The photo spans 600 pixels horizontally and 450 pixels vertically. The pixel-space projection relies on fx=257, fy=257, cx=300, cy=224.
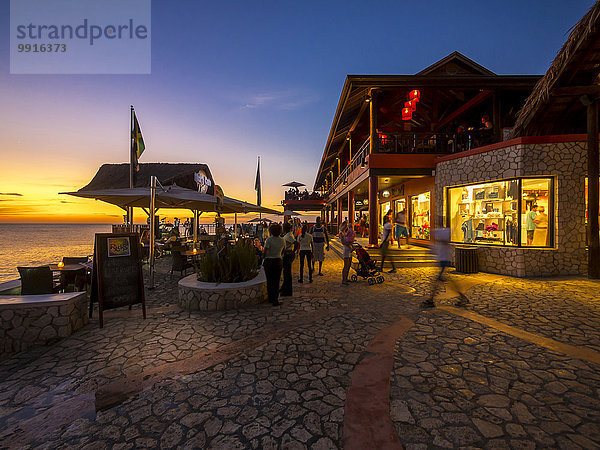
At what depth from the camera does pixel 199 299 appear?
202 inches

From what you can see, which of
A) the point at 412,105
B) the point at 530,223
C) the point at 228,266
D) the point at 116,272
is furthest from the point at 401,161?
the point at 116,272

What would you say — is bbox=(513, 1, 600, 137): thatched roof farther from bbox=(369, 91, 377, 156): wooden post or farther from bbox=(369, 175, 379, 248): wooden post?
bbox=(369, 175, 379, 248): wooden post

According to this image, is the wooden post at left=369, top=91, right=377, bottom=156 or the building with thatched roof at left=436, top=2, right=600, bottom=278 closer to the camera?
the building with thatched roof at left=436, top=2, right=600, bottom=278

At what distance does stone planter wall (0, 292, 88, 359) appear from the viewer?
11.8 feet

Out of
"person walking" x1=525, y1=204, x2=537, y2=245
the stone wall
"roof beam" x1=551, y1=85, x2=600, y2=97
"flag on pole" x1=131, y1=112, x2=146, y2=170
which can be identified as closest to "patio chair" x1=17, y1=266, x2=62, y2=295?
"flag on pole" x1=131, y1=112, x2=146, y2=170

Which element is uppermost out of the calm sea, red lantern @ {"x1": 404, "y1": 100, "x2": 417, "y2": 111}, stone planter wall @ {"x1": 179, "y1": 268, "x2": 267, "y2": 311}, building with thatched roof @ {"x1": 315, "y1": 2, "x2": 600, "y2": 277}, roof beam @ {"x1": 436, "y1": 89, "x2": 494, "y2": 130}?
roof beam @ {"x1": 436, "y1": 89, "x2": 494, "y2": 130}

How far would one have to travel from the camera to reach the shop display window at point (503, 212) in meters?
8.12

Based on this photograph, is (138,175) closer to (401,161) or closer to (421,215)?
(401,161)

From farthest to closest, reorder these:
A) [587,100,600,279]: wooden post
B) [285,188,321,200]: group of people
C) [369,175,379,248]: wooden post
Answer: [285,188,321,200]: group of people
[369,175,379,248]: wooden post
[587,100,600,279]: wooden post

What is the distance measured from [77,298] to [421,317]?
588 cm

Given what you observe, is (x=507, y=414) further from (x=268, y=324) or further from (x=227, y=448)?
(x=268, y=324)

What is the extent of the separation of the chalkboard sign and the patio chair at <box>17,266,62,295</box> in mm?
747

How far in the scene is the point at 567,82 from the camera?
25.0ft

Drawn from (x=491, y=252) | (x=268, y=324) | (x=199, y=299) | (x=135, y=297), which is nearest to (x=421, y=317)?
(x=268, y=324)
